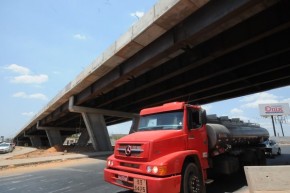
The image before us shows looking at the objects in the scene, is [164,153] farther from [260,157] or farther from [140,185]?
[260,157]

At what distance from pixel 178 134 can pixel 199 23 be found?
647cm

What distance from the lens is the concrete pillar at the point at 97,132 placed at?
31.5m

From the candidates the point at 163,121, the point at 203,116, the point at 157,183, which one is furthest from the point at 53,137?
the point at 157,183

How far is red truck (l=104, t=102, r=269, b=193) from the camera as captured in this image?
21.2 feet

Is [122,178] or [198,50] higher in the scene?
[198,50]

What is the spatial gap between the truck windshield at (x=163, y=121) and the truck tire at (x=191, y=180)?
1197 millimetres

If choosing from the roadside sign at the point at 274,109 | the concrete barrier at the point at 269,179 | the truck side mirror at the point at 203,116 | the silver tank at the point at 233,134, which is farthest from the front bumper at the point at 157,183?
the roadside sign at the point at 274,109

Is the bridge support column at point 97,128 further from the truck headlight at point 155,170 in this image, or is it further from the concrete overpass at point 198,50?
the truck headlight at point 155,170

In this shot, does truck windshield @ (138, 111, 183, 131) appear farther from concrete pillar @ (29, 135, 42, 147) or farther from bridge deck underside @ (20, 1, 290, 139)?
concrete pillar @ (29, 135, 42, 147)

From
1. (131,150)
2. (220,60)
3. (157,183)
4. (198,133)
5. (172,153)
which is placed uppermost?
(220,60)

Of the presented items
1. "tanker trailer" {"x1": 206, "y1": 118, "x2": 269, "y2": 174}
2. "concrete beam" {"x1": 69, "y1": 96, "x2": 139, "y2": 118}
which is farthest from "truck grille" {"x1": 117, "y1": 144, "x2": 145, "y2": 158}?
"concrete beam" {"x1": 69, "y1": 96, "x2": 139, "y2": 118}

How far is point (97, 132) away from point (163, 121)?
25.2m

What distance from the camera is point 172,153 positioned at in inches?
276

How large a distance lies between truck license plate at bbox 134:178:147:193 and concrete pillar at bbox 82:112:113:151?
25361 mm
